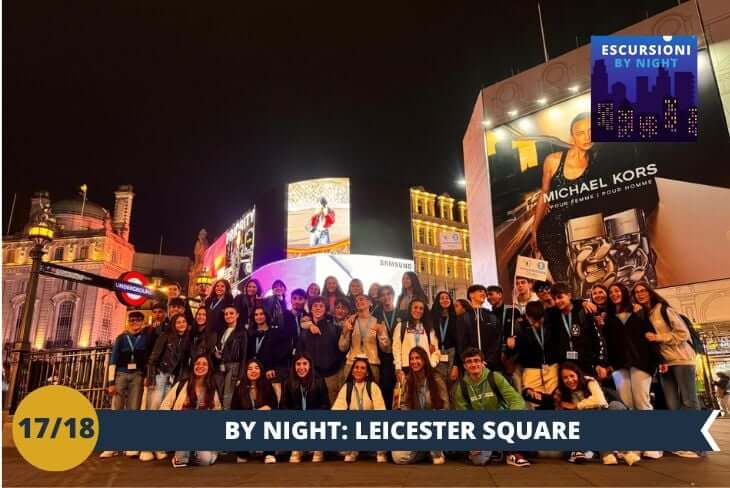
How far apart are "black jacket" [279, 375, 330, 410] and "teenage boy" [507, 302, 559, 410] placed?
2.54m

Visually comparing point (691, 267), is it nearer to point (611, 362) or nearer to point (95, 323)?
point (611, 362)

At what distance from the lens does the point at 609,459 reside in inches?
208

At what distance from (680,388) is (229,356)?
5837 mm

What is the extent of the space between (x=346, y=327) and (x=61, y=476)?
12.0 feet

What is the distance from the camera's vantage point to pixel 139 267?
6825cm

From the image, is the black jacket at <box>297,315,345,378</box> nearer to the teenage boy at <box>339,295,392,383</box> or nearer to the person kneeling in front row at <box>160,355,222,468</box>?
the teenage boy at <box>339,295,392,383</box>

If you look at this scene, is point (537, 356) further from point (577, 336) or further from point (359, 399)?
point (359, 399)

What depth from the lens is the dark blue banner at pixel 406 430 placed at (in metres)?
5.05

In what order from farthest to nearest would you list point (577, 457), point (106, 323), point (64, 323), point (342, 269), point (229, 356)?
point (106, 323), point (64, 323), point (342, 269), point (229, 356), point (577, 457)

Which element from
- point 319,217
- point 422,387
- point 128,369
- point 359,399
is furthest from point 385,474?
point 319,217

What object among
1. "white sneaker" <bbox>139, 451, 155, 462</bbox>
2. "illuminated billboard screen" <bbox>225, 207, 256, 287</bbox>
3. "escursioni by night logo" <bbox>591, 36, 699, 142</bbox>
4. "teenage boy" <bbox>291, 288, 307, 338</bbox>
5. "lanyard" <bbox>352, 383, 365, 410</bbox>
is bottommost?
"white sneaker" <bbox>139, 451, 155, 462</bbox>

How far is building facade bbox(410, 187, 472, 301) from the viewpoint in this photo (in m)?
38.0

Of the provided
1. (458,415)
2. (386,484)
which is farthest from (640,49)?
(386,484)

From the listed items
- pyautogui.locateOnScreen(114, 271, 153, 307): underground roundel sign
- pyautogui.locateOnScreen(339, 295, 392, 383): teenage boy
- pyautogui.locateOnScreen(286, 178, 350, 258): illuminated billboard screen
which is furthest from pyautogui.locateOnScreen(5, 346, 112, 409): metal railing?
pyautogui.locateOnScreen(286, 178, 350, 258): illuminated billboard screen
